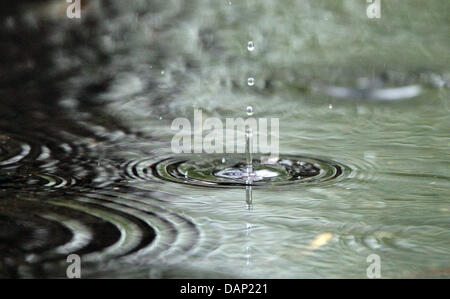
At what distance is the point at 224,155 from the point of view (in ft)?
8.35

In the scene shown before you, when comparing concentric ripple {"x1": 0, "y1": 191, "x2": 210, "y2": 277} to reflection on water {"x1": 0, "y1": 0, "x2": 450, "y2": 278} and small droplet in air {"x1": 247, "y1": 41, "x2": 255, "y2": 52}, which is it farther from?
→ small droplet in air {"x1": 247, "y1": 41, "x2": 255, "y2": 52}

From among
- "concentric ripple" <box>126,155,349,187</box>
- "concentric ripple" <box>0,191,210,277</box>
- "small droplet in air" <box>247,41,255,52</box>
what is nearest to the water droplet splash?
"concentric ripple" <box>126,155,349,187</box>

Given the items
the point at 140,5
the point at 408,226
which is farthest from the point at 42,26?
the point at 408,226

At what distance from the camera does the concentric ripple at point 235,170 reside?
2.29m

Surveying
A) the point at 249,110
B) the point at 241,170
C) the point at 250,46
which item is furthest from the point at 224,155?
the point at 250,46

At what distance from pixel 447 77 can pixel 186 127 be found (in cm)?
130

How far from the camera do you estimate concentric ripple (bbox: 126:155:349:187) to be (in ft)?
7.51

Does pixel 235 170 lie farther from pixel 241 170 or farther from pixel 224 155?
pixel 224 155

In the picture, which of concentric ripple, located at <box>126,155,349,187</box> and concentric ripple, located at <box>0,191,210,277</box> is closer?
concentric ripple, located at <box>0,191,210,277</box>

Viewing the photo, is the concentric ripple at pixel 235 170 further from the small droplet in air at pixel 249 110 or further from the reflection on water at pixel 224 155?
the small droplet in air at pixel 249 110

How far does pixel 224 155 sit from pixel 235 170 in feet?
0.53

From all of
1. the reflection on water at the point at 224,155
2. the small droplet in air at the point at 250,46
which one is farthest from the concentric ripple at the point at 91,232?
the small droplet in air at the point at 250,46

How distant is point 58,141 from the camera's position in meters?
2.66
